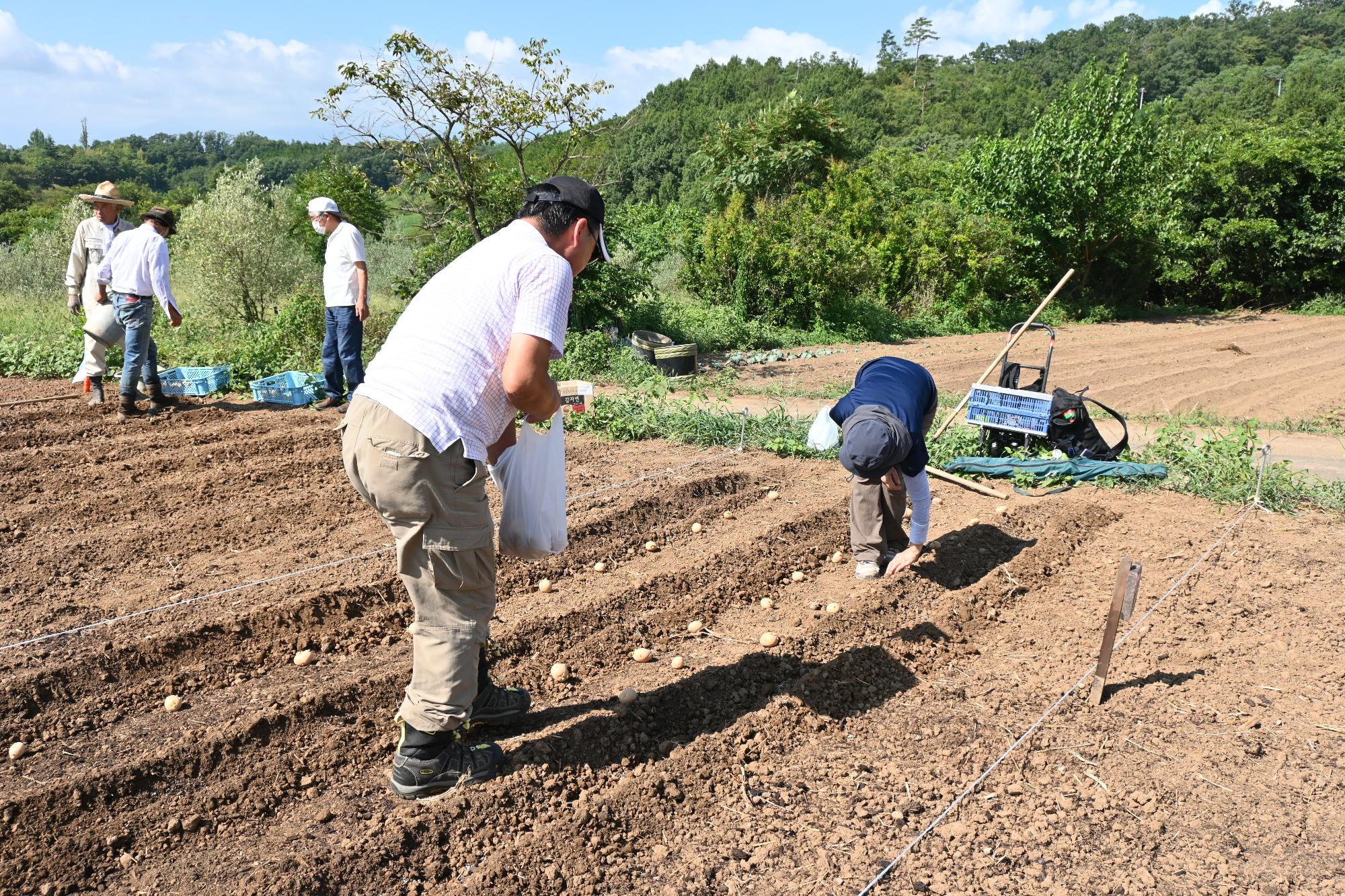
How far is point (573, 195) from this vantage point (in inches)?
102

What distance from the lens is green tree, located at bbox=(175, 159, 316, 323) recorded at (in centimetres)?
1350

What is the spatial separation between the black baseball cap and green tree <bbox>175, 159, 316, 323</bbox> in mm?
12517

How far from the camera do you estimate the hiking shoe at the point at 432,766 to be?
274 centimetres

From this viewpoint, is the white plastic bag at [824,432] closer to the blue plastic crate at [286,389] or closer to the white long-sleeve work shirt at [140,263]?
the blue plastic crate at [286,389]

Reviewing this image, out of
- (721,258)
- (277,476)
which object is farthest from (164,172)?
(277,476)

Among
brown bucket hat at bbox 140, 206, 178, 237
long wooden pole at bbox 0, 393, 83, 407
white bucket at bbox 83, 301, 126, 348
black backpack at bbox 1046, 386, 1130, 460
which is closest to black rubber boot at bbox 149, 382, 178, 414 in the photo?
white bucket at bbox 83, 301, 126, 348

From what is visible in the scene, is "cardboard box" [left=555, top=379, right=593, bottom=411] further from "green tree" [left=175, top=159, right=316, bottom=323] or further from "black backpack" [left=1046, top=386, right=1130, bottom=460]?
"green tree" [left=175, top=159, right=316, bottom=323]

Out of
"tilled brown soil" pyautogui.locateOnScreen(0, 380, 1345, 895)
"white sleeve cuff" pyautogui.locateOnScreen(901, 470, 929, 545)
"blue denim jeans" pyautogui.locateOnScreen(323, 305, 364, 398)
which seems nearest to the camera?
"tilled brown soil" pyautogui.locateOnScreen(0, 380, 1345, 895)

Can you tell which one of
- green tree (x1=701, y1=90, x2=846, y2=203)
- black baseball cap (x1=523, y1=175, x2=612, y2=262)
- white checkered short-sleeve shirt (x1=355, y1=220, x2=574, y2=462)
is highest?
green tree (x1=701, y1=90, x2=846, y2=203)

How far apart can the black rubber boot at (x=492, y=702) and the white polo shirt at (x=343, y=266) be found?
4795mm

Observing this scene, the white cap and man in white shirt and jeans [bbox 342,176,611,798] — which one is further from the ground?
the white cap

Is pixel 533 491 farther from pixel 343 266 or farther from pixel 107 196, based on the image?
pixel 107 196

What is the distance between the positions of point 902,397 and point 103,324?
6.64 meters

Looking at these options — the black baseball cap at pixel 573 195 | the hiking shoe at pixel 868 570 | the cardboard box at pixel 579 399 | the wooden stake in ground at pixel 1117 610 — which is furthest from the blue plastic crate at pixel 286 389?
the wooden stake in ground at pixel 1117 610
